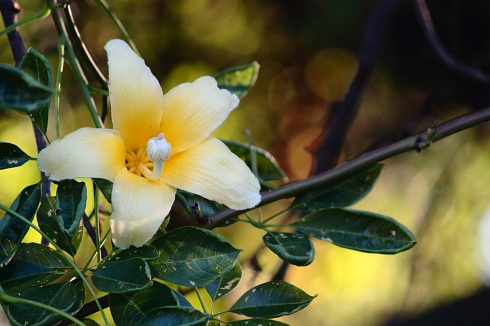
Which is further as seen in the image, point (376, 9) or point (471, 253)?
point (471, 253)

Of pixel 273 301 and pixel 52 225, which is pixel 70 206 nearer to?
pixel 52 225

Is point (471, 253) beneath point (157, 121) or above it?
above

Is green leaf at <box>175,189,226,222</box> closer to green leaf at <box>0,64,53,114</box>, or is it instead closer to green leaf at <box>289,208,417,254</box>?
green leaf at <box>289,208,417,254</box>

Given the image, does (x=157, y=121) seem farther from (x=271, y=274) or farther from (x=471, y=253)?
(x=471, y=253)

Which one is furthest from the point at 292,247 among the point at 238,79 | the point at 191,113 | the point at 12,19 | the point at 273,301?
the point at 12,19

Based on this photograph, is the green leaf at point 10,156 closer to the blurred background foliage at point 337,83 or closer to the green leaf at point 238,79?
the green leaf at point 238,79

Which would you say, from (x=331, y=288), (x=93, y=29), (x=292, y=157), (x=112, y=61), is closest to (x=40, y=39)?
(x=93, y=29)

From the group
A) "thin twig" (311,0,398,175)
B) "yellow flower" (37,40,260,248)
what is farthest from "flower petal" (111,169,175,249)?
"thin twig" (311,0,398,175)
